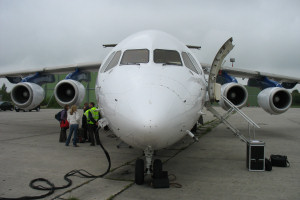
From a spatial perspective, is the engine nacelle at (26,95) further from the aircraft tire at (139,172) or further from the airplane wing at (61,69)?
the aircraft tire at (139,172)

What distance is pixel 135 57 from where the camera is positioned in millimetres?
5578

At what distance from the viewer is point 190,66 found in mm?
5855

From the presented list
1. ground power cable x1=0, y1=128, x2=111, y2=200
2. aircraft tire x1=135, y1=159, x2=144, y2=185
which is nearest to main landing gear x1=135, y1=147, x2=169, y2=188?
aircraft tire x1=135, y1=159, x2=144, y2=185

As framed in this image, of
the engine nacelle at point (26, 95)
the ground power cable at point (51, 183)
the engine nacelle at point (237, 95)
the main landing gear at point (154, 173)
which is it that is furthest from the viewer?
the engine nacelle at point (26, 95)

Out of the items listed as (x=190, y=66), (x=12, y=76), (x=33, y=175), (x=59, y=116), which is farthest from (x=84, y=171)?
(x=12, y=76)

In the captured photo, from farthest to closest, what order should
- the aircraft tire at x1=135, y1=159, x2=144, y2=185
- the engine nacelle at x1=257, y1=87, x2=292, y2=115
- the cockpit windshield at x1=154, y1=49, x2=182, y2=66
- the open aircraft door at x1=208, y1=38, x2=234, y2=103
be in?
the engine nacelle at x1=257, y1=87, x2=292, y2=115
the open aircraft door at x1=208, y1=38, x2=234, y2=103
the cockpit windshield at x1=154, y1=49, x2=182, y2=66
the aircraft tire at x1=135, y1=159, x2=144, y2=185

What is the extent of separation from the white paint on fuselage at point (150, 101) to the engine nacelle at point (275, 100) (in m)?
6.57

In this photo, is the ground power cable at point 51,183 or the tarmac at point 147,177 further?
the tarmac at point 147,177

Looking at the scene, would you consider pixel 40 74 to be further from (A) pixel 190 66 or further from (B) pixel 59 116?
(A) pixel 190 66

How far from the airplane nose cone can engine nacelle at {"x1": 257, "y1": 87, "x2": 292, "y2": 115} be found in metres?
7.83

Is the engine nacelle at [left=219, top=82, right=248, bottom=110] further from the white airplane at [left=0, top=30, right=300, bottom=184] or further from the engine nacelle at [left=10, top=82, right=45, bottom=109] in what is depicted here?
the engine nacelle at [left=10, top=82, right=45, bottom=109]

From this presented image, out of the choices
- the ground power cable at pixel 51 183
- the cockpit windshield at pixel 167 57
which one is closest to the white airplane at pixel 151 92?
the cockpit windshield at pixel 167 57

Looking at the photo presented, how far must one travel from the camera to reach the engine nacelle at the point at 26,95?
11.6 m

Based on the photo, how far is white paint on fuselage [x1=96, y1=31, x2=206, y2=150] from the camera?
3914 millimetres
